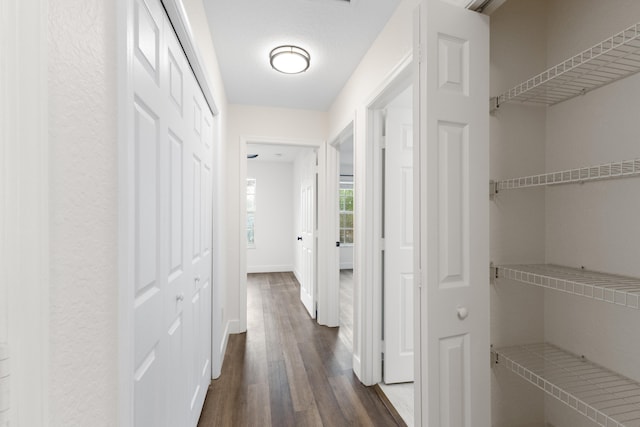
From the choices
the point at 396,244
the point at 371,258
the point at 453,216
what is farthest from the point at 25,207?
the point at 396,244

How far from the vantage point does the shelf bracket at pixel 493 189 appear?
1.32m

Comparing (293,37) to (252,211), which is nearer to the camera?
(293,37)

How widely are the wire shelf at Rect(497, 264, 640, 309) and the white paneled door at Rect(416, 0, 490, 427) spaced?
5.7 inches

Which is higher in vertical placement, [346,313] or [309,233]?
→ [309,233]

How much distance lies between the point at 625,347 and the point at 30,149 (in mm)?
1800

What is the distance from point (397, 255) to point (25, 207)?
2196 millimetres

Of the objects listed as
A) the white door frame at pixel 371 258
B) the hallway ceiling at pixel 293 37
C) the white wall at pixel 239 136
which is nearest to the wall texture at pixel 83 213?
the hallway ceiling at pixel 293 37

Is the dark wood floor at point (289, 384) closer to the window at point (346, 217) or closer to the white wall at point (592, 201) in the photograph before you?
the white wall at point (592, 201)

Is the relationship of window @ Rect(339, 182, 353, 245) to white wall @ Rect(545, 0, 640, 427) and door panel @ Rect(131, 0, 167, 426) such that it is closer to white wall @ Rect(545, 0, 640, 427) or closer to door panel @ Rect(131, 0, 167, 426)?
white wall @ Rect(545, 0, 640, 427)

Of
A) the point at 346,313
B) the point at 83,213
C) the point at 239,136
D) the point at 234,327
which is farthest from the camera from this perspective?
the point at 346,313

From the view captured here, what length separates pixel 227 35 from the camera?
85.3 inches

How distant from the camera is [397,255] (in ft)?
7.70

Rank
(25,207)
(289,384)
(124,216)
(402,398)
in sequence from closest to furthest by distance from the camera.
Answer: (25,207)
(124,216)
(402,398)
(289,384)

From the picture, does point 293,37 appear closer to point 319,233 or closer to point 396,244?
point 396,244
